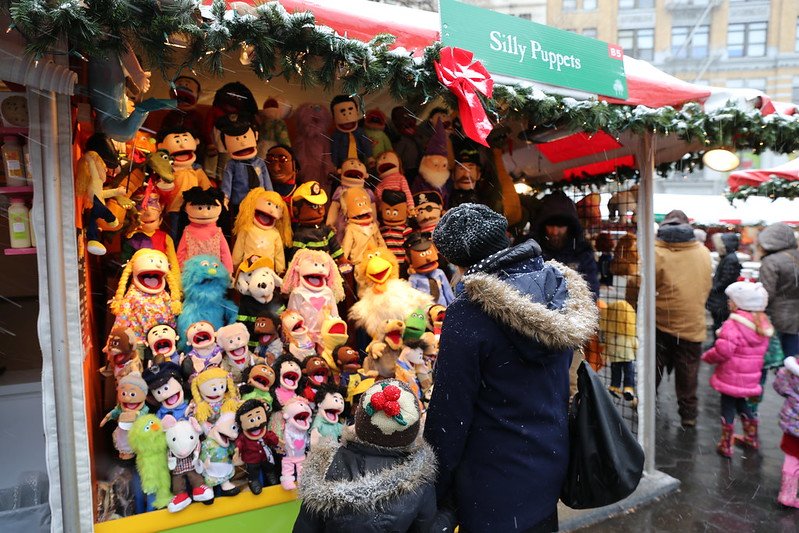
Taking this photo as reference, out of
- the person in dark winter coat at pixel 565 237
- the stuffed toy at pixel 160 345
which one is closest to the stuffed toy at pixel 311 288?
the stuffed toy at pixel 160 345

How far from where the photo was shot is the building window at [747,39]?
2720cm

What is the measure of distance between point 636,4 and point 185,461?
3382 centimetres

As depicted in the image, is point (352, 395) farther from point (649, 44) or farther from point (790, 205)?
point (649, 44)

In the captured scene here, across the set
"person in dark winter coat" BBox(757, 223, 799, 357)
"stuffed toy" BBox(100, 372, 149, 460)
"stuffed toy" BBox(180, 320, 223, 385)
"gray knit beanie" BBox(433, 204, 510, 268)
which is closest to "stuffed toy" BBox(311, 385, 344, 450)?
"stuffed toy" BBox(180, 320, 223, 385)

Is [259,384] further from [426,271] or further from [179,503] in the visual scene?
[426,271]

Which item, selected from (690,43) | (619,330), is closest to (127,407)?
(619,330)

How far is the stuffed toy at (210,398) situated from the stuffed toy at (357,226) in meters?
1.33

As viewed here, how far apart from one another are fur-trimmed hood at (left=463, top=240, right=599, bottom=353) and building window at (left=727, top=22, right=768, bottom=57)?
32793 mm

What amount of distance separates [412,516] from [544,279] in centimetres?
93

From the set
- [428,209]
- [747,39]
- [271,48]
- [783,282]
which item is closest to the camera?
[271,48]

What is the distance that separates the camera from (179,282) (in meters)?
3.35

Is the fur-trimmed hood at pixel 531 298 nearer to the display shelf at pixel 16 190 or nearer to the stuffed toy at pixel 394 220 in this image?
the display shelf at pixel 16 190

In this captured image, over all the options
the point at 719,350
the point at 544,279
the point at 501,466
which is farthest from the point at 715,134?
the point at 501,466

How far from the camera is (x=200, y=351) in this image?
10.3 feet
